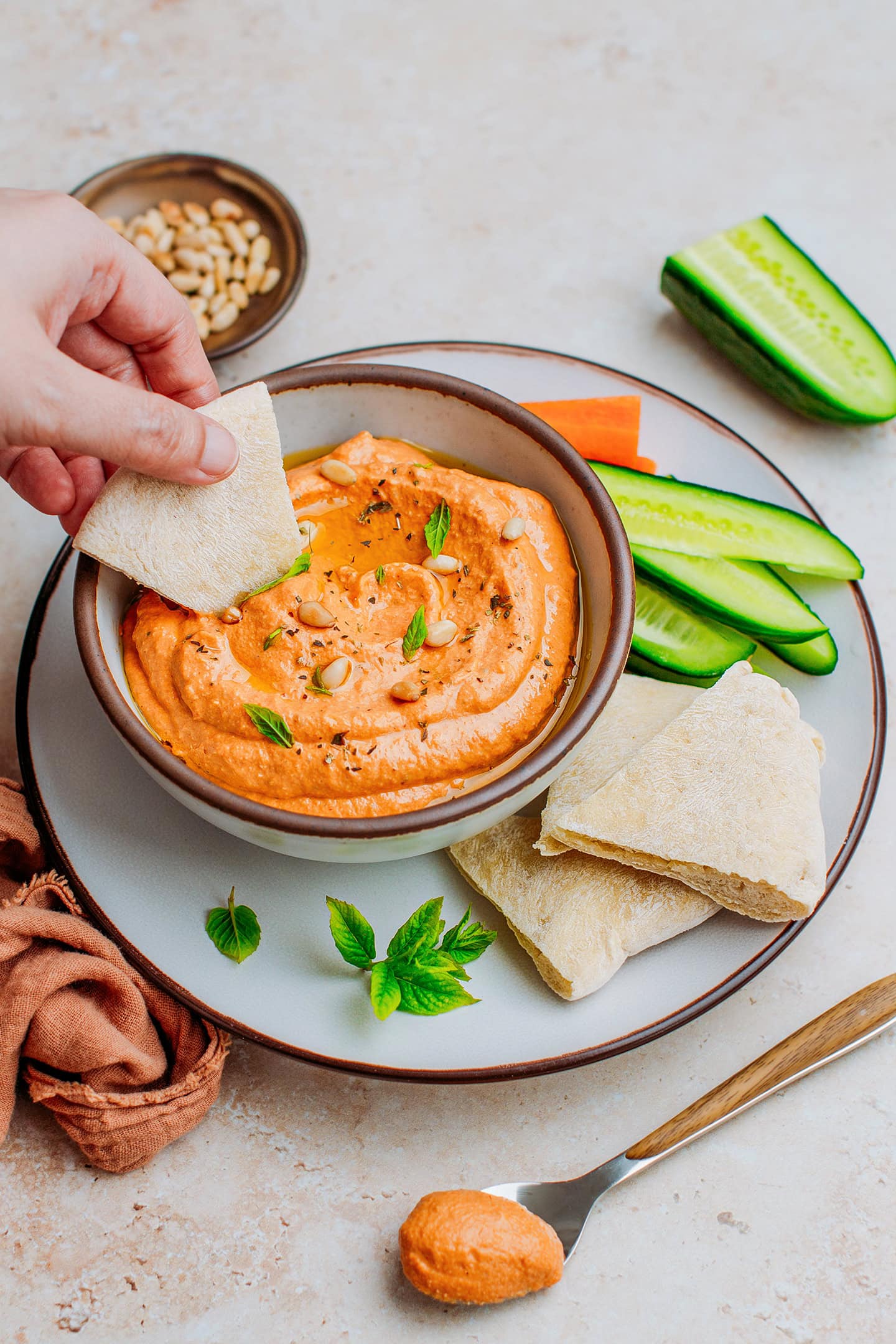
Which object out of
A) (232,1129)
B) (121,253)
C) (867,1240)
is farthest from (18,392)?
(867,1240)

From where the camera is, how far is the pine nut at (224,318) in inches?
164

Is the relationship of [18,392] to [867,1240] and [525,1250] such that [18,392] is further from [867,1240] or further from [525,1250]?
[867,1240]

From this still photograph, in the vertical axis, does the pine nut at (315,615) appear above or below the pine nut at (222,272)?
above

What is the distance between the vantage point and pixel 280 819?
262 centimetres

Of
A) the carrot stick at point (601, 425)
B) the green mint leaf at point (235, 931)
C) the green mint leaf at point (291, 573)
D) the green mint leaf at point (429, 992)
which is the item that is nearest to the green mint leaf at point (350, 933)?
the green mint leaf at point (429, 992)

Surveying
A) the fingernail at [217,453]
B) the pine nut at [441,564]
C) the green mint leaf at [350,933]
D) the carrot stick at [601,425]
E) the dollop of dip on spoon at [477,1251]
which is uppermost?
the carrot stick at [601,425]

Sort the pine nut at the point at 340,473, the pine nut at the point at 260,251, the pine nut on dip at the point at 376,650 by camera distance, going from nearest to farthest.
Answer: the pine nut on dip at the point at 376,650 < the pine nut at the point at 340,473 < the pine nut at the point at 260,251

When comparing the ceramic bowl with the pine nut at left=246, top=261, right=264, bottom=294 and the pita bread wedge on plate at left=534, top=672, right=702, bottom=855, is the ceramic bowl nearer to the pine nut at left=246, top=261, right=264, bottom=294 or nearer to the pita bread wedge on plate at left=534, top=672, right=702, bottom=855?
the pita bread wedge on plate at left=534, top=672, right=702, bottom=855

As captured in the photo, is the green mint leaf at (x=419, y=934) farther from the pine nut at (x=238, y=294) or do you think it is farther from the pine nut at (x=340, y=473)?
the pine nut at (x=238, y=294)

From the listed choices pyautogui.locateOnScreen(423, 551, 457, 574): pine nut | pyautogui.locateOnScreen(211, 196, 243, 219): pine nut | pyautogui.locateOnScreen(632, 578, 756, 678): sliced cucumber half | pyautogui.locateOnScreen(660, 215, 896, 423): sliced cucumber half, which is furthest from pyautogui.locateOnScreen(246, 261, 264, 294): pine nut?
pyautogui.locateOnScreen(632, 578, 756, 678): sliced cucumber half

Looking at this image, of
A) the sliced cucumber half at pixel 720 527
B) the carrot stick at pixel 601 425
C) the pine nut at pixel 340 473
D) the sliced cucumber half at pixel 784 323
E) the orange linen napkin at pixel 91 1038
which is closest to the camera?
the orange linen napkin at pixel 91 1038

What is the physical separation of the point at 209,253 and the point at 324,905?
2.59 metres

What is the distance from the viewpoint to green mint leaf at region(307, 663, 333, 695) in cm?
283

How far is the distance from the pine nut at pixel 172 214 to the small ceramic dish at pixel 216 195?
6 cm
